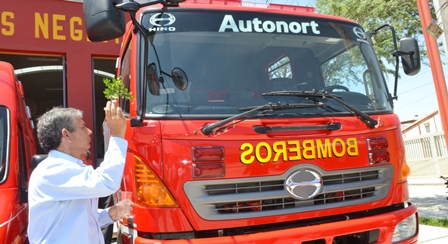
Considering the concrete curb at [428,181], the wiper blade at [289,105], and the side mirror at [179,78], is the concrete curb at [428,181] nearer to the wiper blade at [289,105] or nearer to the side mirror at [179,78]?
the wiper blade at [289,105]

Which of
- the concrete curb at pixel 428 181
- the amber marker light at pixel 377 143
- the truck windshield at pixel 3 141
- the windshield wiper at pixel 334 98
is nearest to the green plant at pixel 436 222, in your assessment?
the amber marker light at pixel 377 143

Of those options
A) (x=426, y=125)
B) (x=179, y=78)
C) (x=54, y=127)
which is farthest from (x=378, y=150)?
(x=426, y=125)

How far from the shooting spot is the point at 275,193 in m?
2.66

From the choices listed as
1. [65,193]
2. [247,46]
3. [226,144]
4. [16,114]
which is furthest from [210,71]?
[16,114]

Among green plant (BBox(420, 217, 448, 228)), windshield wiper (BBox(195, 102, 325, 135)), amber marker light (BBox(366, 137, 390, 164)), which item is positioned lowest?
green plant (BBox(420, 217, 448, 228))

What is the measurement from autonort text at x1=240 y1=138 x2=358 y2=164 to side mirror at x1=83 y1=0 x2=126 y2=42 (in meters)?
1.24

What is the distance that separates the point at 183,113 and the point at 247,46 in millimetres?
939

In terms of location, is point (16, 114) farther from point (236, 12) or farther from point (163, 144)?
point (236, 12)

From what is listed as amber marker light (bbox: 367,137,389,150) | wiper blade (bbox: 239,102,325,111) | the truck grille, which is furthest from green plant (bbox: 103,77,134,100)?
amber marker light (bbox: 367,137,389,150)

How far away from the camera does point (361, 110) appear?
10.5 feet

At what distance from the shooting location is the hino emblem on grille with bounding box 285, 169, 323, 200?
269 cm

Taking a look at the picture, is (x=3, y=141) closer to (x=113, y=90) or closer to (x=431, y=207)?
(x=113, y=90)

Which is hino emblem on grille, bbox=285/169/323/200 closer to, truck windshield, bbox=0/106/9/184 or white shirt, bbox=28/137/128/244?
white shirt, bbox=28/137/128/244

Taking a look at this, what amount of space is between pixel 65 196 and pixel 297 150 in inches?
63.2
